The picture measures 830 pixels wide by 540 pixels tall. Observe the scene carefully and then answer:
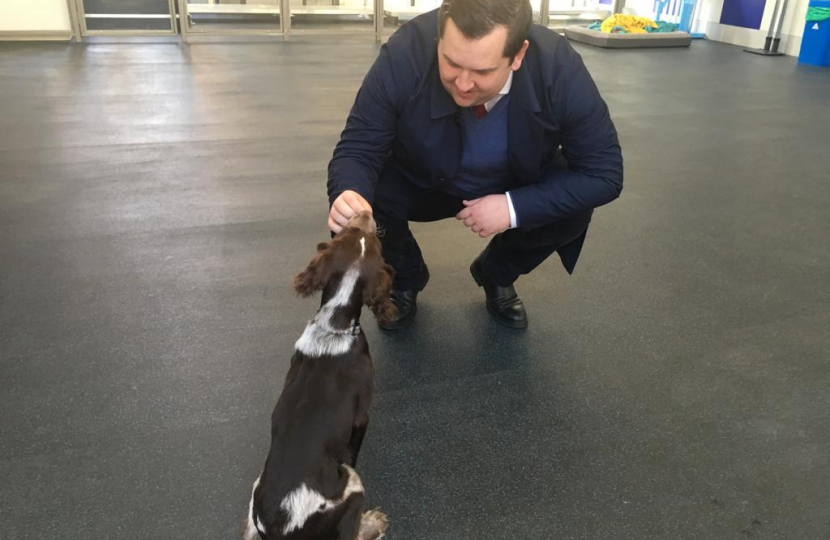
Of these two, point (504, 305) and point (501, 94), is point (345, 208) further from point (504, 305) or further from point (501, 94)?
point (504, 305)

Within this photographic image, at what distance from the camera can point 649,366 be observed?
2.33 metres

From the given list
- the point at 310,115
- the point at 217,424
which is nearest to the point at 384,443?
the point at 217,424

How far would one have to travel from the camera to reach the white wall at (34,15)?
24.3 ft

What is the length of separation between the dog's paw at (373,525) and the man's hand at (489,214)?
869 millimetres

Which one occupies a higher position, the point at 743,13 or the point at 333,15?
the point at 743,13

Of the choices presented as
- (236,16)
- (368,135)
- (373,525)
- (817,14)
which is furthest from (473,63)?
(236,16)

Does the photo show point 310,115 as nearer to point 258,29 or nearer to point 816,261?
point 816,261

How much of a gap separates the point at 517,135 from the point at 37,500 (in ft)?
5.35

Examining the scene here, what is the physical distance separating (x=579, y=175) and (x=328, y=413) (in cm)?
111

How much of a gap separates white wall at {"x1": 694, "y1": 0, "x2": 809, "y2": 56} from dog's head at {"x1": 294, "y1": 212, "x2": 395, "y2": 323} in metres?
8.18

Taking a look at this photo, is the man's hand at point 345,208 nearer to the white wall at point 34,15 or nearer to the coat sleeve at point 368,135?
the coat sleeve at point 368,135

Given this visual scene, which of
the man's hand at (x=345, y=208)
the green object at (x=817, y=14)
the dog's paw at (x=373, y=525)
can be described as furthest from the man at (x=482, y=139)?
the green object at (x=817, y=14)

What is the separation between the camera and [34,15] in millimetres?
7531

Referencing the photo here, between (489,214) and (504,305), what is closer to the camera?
(489,214)
